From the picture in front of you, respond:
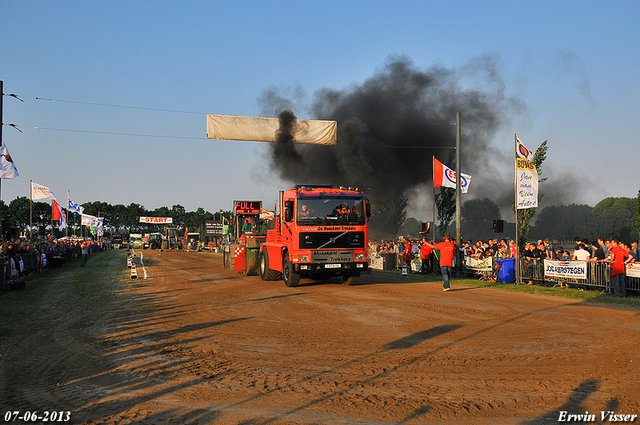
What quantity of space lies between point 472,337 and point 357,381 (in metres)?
3.56

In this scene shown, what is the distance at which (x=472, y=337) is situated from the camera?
28.7 feet

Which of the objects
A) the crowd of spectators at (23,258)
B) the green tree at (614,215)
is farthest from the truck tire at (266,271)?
the green tree at (614,215)

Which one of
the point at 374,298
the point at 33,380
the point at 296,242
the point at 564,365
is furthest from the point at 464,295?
the point at 33,380

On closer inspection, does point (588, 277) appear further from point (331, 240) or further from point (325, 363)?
point (325, 363)

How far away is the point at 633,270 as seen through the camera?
1438 cm

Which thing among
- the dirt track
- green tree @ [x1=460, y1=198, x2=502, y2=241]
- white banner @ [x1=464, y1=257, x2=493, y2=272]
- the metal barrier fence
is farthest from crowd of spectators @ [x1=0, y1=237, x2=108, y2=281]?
green tree @ [x1=460, y1=198, x2=502, y2=241]

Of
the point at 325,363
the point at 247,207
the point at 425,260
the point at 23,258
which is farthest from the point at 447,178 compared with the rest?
the point at 23,258

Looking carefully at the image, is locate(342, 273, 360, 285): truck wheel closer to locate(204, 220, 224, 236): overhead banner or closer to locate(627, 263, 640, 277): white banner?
locate(627, 263, 640, 277): white banner

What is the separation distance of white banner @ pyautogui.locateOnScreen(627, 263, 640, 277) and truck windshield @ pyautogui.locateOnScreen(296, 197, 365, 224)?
27.1ft

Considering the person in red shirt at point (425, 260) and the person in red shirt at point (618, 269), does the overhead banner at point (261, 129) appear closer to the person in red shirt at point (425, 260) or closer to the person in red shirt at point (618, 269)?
the person in red shirt at point (425, 260)

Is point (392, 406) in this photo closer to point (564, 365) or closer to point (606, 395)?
point (606, 395)

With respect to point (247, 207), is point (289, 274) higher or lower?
lower

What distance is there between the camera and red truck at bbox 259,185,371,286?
16172 millimetres

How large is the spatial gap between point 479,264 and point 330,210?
8.42 meters
